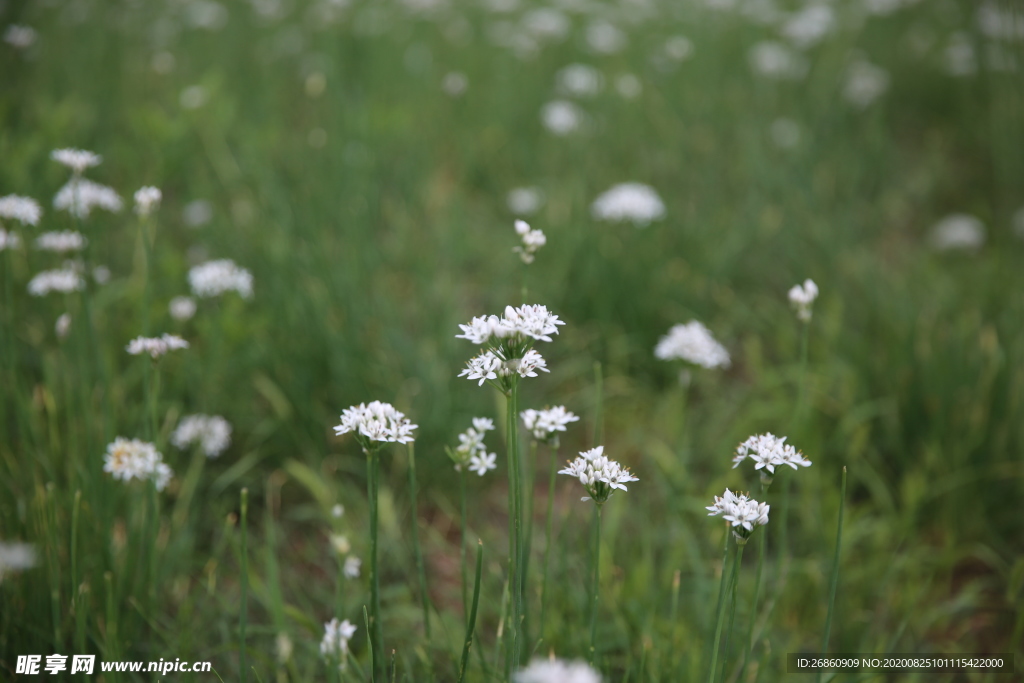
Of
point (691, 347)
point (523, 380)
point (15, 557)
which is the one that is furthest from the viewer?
point (523, 380)

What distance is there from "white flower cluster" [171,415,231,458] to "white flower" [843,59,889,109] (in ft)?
15.9

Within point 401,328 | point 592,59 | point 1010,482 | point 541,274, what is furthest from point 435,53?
point 1010,482

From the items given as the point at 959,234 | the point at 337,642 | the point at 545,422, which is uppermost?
the point at 959,234

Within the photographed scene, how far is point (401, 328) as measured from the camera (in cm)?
297

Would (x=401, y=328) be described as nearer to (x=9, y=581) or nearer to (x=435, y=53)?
(x=9, y=581)

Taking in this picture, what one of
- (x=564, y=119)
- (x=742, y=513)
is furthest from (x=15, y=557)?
(x=564, y=119)

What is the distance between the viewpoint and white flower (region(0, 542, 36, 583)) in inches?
64.8

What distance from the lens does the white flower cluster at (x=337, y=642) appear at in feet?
4.62

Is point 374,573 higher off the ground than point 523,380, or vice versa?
point 523,380

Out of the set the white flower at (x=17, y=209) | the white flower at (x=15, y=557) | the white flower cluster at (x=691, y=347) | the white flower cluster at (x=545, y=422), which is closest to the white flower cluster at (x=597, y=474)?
the white flower cluster at (x=545, y=422)

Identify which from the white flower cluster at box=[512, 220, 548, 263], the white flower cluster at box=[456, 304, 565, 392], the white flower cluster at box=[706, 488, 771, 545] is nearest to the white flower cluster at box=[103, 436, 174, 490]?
the white flower cluster at box=[456, 304, 565, 392]

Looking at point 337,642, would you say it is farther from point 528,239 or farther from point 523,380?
point 523,380

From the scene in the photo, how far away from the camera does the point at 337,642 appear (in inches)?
57.7

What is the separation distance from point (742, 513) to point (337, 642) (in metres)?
0.89
